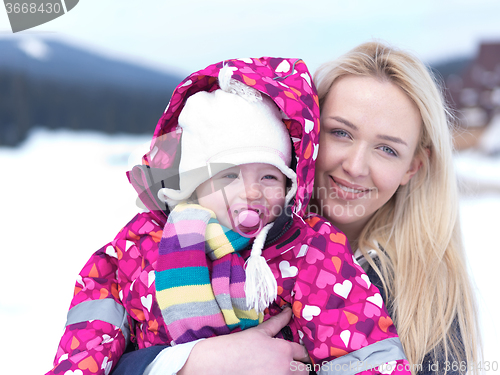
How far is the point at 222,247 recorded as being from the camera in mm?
975

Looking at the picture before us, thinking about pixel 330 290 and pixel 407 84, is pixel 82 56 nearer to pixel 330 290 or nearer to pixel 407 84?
pixel 407 84

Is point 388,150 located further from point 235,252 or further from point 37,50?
point 37,50

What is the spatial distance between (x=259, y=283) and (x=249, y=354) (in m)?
0.18

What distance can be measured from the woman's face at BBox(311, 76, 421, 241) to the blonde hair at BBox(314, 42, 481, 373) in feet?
0.18

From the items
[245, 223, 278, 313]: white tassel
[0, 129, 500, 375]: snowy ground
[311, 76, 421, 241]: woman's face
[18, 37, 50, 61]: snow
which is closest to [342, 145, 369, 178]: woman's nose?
[311, 76, 421, 241]: woman's face

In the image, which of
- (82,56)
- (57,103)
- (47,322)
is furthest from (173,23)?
(47,322)

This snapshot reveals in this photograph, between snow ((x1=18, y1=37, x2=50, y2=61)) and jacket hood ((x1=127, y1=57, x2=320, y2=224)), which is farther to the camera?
snow ((x1=18, y1=37, x2=50, y2=61))

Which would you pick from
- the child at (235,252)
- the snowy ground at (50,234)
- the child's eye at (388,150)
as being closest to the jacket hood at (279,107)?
the child at (235,252)

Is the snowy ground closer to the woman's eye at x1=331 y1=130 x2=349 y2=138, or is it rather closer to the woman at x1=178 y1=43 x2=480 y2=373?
the woman at x1=178 y1=43 x2=480 y2=373

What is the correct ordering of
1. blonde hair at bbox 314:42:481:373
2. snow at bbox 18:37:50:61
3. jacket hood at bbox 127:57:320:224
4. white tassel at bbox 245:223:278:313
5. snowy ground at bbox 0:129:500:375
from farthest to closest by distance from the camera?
1. snow at bbox 18:37:50:61
2. snowy ground at bbox 0:129:500:375
3. blonde hair at bbox 314:42:481:373
4. jacket hood at bbox 127:57:320:224
5. white tassel at bbox 245:223:278:313

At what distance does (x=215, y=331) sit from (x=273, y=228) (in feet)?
0.98

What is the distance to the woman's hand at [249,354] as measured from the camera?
Answer: 92 cm

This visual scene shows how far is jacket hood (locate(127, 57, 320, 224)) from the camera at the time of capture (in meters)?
1.03

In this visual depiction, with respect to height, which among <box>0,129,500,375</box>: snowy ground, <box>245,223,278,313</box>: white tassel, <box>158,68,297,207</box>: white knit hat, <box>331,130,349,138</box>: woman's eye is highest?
<box>158,68,297,207</box>: white knit hat
